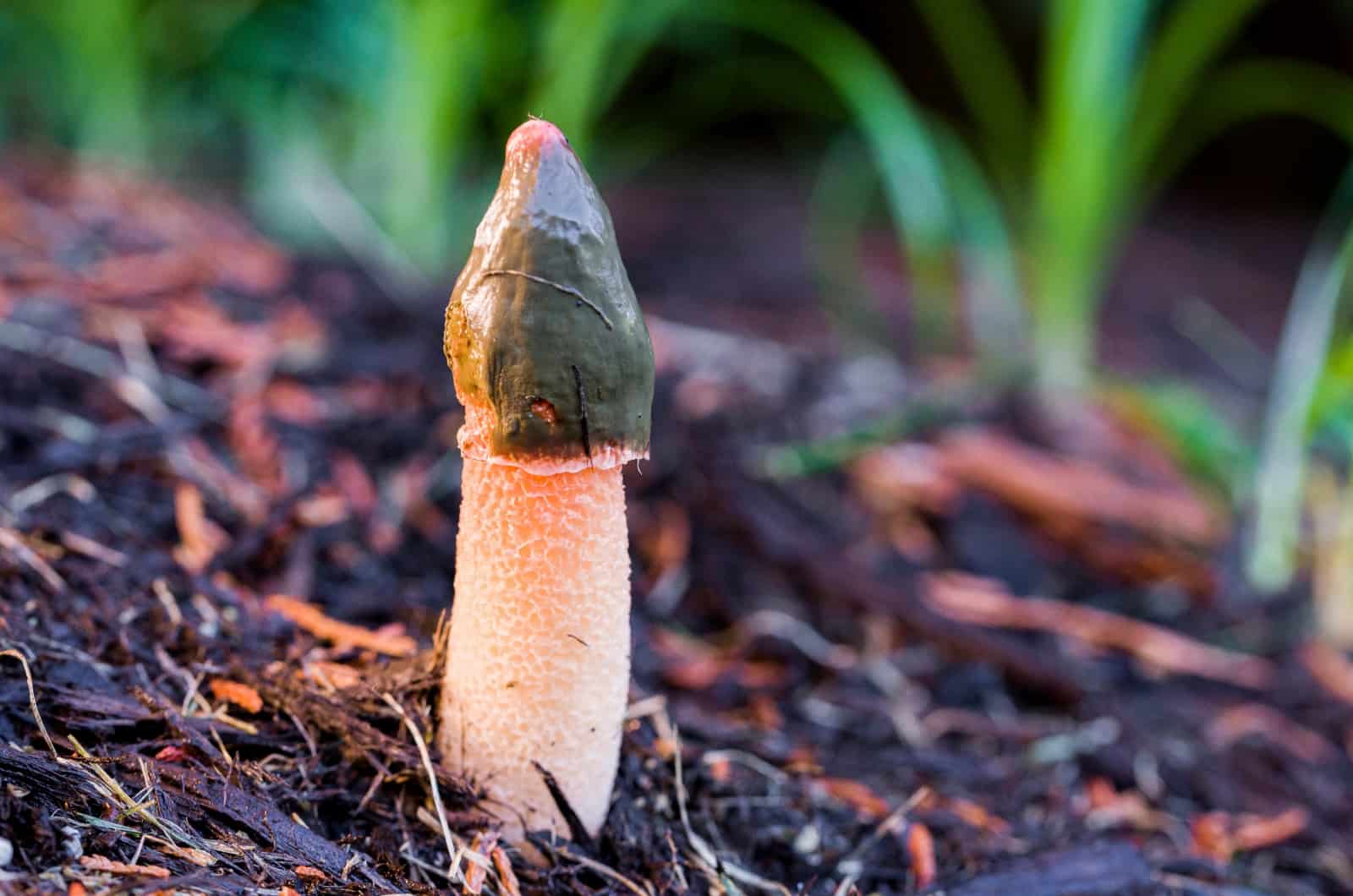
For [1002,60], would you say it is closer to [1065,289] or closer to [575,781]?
[1065,289]

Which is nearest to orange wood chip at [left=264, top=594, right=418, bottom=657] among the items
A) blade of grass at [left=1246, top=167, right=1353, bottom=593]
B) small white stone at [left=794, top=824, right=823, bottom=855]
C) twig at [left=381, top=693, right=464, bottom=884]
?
twig at [left=381, top=693, right=464, bottom=884]

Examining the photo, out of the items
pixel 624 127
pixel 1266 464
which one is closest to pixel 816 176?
pixel 624 127

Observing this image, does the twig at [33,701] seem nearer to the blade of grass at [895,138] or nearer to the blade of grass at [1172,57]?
the blade of grass at [895,138]

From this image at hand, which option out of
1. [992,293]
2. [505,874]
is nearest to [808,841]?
[505,874]

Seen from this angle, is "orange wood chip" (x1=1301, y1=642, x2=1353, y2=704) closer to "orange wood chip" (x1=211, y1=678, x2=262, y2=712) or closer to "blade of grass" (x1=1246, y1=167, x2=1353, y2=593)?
"blade of grass" (x1=1246, y1=167, x2=1353, y2=593)

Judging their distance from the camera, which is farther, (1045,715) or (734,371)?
(734,371)
